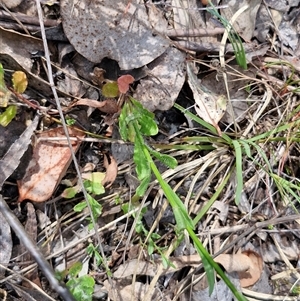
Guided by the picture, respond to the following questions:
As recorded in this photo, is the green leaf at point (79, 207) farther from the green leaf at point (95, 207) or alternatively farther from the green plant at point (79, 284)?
the green plant at point (79, 284)

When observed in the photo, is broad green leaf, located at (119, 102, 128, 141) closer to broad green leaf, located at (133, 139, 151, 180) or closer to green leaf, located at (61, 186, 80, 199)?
broad green leaf, located at (133, 139, 151, 180)

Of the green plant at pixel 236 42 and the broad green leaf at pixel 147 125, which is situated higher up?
the green plant at pixel 236 42

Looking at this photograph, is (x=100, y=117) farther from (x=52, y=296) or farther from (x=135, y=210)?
(x=52, y=296)

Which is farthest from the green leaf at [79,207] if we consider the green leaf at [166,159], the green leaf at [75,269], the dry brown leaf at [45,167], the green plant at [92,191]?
the green leaf at [166,159]

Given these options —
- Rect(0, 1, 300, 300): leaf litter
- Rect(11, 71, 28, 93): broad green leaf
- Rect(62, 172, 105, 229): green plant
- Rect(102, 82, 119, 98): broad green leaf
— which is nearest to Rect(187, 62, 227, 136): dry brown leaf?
Rect(0, 1, 300, 300): leaf litter

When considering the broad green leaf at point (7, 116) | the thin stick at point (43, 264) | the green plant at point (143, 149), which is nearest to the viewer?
the thin stick at point (43, 264)

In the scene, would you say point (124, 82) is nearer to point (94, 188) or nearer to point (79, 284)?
point (94, 188)

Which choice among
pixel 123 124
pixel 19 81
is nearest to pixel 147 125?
pixel 123 124
